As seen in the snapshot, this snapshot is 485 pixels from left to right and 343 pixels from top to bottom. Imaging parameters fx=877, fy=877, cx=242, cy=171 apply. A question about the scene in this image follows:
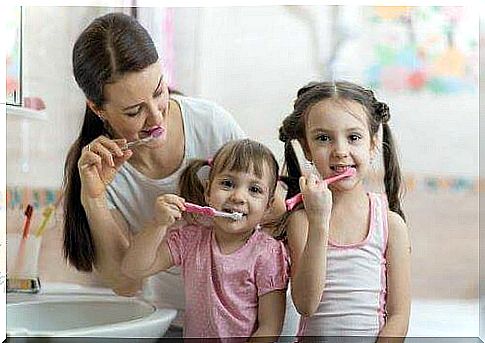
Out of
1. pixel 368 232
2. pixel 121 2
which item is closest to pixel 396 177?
pixel 368 232

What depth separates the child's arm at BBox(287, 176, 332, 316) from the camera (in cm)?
176

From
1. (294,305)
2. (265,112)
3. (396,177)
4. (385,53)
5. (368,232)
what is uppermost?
(385,53)

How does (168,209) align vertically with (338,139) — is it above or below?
below

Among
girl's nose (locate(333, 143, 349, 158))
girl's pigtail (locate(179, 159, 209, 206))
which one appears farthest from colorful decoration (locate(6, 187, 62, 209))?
girl's nose (locate(333, 143, 349, 158))

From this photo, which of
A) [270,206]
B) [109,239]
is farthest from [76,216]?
[270,206]

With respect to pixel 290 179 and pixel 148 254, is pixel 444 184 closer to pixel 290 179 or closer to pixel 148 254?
pixel 290 179

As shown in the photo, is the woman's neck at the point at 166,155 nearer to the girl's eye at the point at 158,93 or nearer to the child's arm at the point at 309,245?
the girl's eye at the point at 158,93

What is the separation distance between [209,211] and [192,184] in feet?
0.24

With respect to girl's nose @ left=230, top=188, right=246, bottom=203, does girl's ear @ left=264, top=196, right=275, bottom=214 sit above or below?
below

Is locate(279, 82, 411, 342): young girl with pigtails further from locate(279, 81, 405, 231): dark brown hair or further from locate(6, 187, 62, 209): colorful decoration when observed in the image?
locate(6, 187, 62, 209): colorful decoration

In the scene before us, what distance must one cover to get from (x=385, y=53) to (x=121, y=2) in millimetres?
557

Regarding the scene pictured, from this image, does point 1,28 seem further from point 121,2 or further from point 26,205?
point 26,205

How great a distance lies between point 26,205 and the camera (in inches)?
72.9

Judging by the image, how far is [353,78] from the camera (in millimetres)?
1805
